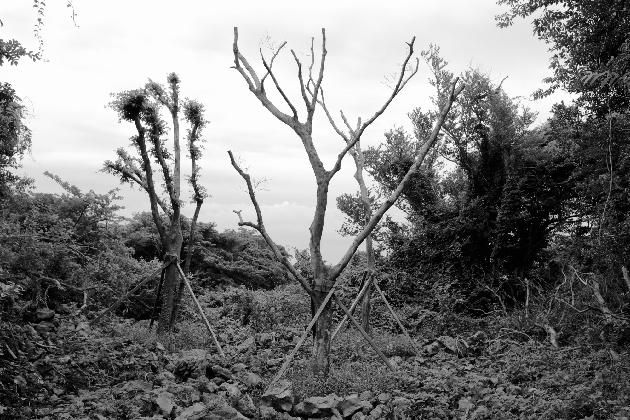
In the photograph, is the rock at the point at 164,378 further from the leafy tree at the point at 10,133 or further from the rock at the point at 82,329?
the leafy tree at the point at 10,133

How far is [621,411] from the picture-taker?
5730 millimetres

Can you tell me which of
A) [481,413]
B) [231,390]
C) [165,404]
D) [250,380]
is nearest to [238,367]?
[250,380]

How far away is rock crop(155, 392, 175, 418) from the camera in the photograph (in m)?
5.66

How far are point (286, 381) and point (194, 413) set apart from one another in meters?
1.88

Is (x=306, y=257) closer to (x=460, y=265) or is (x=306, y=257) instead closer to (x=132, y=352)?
(x=460, y=265)

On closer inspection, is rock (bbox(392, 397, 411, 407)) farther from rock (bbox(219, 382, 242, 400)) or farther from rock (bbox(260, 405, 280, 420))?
rock (bbox(219, 382, 242, 400))

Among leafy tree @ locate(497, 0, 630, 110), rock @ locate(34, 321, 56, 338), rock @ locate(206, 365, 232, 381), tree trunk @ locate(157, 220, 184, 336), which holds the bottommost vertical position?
rock @ locate(206, 365, 232, 381)

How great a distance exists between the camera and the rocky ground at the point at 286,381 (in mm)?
5746

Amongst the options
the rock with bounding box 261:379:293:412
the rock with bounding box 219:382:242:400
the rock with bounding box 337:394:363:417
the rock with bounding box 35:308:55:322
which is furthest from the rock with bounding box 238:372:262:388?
the rock with bounding box 35:308:55:322

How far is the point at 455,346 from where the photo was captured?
32.2 feet

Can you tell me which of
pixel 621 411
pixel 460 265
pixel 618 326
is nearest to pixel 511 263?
pixel 460 265

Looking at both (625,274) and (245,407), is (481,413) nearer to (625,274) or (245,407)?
(245,407)

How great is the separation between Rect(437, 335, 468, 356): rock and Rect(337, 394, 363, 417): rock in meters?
4.24

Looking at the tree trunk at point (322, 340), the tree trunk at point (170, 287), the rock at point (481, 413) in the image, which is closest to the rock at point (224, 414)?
the rock at point (481, 413)
